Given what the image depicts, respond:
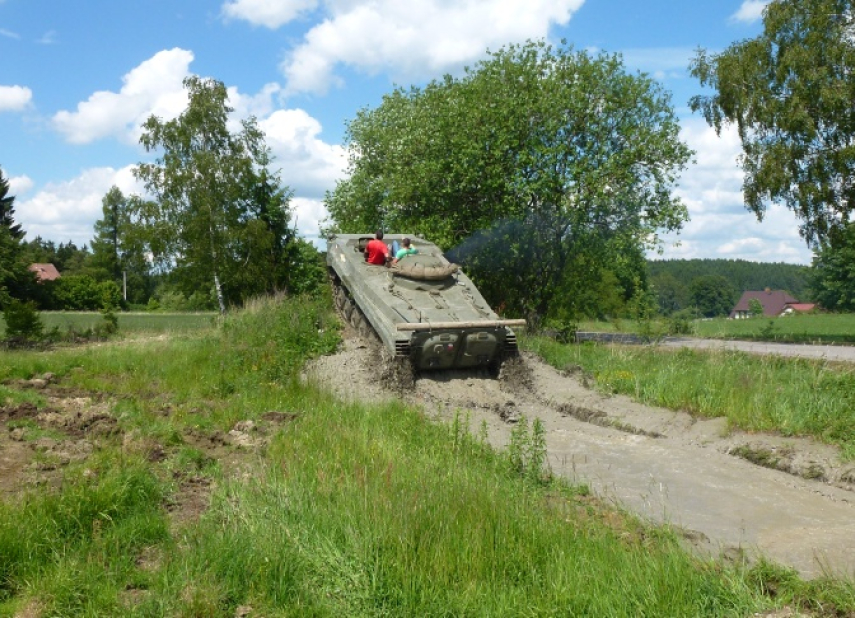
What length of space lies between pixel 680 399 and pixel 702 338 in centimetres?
1002

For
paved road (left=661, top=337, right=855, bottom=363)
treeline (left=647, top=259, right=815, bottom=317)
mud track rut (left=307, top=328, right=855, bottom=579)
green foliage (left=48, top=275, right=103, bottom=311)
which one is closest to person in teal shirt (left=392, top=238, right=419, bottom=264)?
mud track rut (left=307, top=328, right=855, bottom=579)

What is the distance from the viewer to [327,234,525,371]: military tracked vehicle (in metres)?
13.4

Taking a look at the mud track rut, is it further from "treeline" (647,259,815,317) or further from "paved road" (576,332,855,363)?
"treeline" (647,259,815,317)

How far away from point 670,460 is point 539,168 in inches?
448

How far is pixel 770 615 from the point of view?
16.5ft

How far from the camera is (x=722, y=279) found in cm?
8250

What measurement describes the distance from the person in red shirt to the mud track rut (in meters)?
1.56

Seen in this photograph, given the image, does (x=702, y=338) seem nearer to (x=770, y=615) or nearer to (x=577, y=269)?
(x=577, y=269)

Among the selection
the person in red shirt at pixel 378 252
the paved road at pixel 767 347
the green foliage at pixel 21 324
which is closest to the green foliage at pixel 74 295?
the green foliage at pixel 21 324

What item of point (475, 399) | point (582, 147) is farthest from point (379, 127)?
point (475, 399)

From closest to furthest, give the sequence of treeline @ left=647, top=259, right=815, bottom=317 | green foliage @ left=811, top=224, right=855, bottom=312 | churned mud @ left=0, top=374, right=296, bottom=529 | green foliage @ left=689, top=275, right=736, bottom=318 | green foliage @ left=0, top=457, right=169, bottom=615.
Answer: green foliage @ left=0, top=457, right=169, bottom=615, churned mud @ left=0, top=374, right=296, bottom=529, green foliage @ left=811, top=224, right=855, bottom=312, green foliage @ left=689, top=275, right=736, bottom=318, treeline @ left=647, top=259, right=815, bottom=317

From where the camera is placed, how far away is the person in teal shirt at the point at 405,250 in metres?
15.8

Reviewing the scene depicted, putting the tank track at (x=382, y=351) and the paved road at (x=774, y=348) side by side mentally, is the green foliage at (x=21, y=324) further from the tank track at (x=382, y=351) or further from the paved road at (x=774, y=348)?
the paved road at (x=774, y=348)

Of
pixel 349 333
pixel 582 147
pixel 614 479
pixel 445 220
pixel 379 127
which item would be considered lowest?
pixel 614 479
